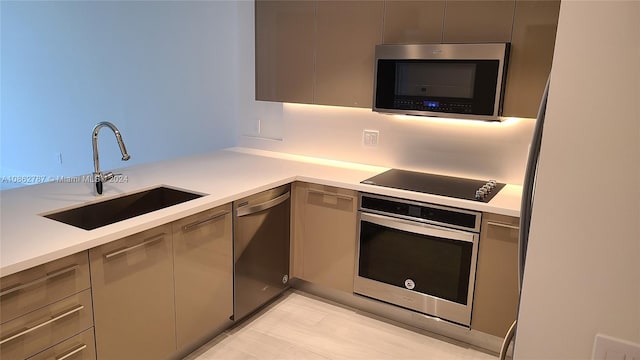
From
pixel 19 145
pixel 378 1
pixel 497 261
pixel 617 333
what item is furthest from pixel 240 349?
pixel 19 145

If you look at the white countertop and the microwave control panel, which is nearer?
the white countertop

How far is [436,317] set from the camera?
254cm

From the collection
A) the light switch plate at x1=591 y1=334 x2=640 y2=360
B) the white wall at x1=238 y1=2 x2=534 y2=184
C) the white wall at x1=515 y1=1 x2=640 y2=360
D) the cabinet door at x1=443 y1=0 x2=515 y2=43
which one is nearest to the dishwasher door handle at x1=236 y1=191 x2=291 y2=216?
the white wall at x1=238 y1=2 x2=534 y2=184

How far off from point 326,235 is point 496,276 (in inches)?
39.4

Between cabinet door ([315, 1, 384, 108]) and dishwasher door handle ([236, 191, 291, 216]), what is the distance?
684mm

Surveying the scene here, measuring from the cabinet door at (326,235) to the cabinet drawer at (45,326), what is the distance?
4.58ft

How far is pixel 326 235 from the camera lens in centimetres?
281

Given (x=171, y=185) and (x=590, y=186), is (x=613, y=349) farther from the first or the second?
(x=171, y=185)

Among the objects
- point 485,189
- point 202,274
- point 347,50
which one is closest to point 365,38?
point 347,50

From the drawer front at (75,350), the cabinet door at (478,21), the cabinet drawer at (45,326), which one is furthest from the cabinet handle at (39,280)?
the cabinet door at (478,21)

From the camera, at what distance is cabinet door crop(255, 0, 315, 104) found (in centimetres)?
294

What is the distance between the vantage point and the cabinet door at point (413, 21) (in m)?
2.49

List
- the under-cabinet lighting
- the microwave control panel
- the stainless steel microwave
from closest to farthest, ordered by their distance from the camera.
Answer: the stainless steel microwave
the microwave control panel
the under-cabinet lighting

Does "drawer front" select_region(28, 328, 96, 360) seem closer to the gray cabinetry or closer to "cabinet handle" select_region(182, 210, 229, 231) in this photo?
the gray cabinetry
